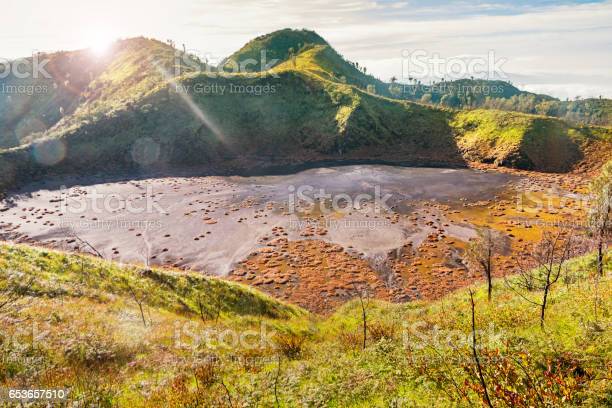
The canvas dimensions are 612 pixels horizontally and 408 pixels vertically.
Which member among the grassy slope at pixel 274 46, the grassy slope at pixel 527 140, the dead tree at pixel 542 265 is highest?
the grassy slope at pixel 274 46

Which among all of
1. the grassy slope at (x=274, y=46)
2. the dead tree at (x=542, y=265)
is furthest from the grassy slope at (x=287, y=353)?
the grassy slope at (x=274, y=46)

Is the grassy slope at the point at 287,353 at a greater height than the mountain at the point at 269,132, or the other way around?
the mountain at the point at 269,132

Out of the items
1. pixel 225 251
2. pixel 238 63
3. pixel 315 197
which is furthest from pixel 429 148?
pixel 238 63

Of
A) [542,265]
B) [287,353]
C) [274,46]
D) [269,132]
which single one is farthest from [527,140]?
[274,46]

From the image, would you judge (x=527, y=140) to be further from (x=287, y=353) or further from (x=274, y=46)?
(x=274, y=46)

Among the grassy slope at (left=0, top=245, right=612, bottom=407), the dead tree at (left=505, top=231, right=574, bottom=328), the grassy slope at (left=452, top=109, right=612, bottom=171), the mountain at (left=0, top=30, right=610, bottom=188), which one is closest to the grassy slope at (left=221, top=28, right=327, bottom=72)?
the mountain at (left=0, top=30, right=610, bottom=188)

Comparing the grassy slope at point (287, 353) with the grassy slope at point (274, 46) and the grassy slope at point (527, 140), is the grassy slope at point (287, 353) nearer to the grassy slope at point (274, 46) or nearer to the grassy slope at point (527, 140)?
the grassy slope at point (527, 140)

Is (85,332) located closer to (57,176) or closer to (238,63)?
(57,176)
